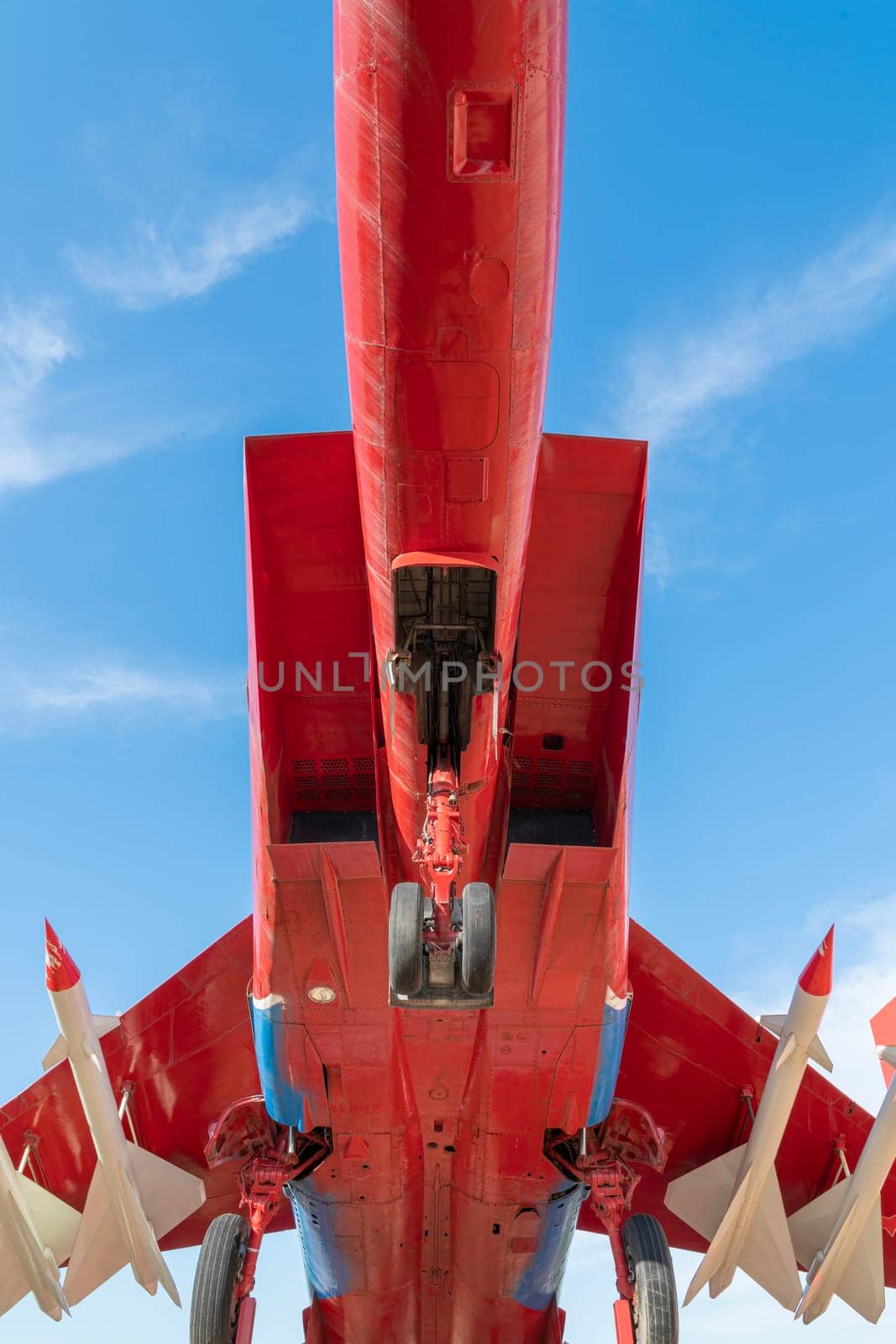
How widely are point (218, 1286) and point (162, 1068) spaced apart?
2019 mm

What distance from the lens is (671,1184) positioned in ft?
32.9

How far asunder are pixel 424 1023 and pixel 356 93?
666cm

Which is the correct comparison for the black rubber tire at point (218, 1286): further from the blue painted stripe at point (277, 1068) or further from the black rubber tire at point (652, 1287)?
the black rubber tire at point (652, 1287)

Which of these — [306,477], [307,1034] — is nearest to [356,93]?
[306,477]

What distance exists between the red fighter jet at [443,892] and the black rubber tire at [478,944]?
20 millimetres

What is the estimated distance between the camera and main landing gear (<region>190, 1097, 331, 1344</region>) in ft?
29.1

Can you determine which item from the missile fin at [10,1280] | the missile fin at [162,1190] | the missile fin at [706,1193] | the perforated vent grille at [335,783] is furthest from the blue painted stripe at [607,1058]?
the missile fin at [10,1280]

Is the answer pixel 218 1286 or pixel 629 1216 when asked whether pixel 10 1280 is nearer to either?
pixel 218 1286

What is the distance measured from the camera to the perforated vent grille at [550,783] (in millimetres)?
8141

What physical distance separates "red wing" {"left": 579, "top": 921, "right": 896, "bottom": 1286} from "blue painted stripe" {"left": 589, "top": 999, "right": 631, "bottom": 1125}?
4.99 feet

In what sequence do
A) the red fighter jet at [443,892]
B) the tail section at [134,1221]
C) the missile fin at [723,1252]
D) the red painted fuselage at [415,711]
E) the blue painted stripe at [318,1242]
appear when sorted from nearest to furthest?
the red painted fuselage at [415,711] < the red fighter jet at [443,892] < the tail section at [134,1221] < the missile fin at [723,1252] < the blue painted stripe at [318,1242]

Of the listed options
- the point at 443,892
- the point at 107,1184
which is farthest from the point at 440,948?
the point at 107,1184

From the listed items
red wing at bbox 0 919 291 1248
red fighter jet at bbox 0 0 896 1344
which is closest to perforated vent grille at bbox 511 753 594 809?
red fighter jet at bbox 0 0 896 1344

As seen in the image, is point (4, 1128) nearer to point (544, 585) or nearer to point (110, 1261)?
point (110, 1261)
